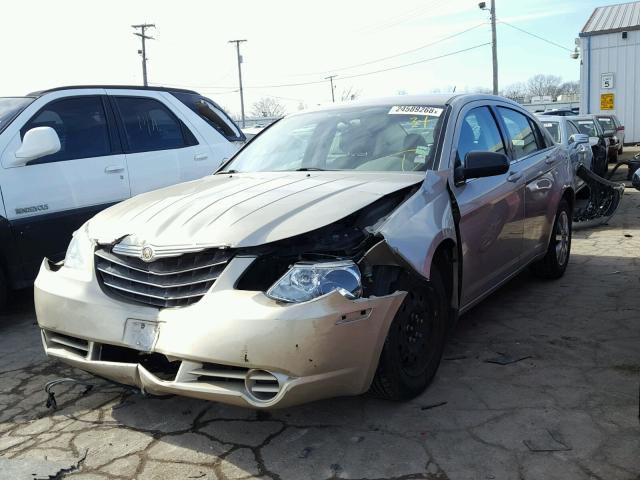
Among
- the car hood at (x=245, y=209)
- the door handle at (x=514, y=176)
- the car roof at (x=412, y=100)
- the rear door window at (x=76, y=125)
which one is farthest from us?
the rear door window at (x=76, y=125)

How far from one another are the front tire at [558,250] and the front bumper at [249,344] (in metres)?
3.26

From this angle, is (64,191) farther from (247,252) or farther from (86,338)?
(247,252)

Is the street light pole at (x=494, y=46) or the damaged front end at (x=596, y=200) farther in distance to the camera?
the street light pole at (x=494, y=46)

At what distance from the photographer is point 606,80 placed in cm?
2555

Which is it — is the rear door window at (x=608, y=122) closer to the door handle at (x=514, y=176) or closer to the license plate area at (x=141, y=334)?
the door handle at (x=514, y=176)

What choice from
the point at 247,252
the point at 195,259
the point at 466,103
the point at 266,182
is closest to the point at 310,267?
the point at 247,252

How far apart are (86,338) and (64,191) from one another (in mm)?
2443

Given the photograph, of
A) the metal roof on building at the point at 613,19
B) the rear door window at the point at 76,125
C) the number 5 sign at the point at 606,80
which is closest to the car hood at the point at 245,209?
the rear door window at the point at 76,125

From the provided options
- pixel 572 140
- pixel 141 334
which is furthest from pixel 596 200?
pixel 141 334

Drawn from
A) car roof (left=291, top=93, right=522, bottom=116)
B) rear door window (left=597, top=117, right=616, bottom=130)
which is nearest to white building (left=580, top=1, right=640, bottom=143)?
rear door window (left=597, top=117, right=616, bottom=130)

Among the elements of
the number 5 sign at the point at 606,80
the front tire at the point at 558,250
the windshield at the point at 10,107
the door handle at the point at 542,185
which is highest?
the number 5 sign at the point at 606,80

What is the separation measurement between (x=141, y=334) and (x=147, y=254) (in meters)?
0.38

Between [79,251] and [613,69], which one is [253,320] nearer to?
[79,251]

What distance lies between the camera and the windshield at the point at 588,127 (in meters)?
15.6
